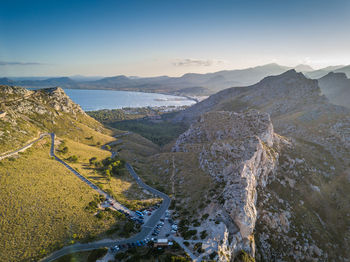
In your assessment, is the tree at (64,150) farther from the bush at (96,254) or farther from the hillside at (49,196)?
the bush at (96,254)

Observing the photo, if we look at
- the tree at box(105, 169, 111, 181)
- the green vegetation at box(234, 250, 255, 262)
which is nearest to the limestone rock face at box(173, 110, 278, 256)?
the green vegetation at box(234, 250, 255, 262)

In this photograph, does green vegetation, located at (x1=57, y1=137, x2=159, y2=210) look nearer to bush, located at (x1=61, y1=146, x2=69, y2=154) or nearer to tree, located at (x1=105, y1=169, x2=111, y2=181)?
tree, located at (x1=105, y1=169, x2=111, y2=181)

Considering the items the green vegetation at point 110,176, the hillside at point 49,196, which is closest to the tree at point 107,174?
the green vegetation at point 110,176

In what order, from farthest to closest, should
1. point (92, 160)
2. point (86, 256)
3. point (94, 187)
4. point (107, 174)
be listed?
point (92, 160) → point (107, 174) → point (94, 187) → point (86, 256)

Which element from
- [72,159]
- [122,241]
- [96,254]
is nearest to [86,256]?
[96,254]

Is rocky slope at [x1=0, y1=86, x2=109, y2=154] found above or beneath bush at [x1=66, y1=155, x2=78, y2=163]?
above

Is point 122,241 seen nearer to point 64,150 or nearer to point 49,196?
point 49,196

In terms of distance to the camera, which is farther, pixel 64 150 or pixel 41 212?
pixel 64 150
